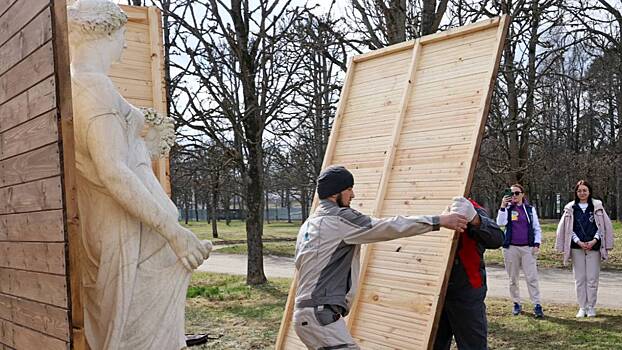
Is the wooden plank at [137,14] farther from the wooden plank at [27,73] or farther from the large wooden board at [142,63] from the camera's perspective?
the wooden plank at [27,73]

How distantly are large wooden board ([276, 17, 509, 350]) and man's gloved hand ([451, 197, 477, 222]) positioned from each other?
11.2 inches

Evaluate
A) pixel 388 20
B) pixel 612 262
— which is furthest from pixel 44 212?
pixel 612 262

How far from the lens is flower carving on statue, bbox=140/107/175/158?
3.09 metres

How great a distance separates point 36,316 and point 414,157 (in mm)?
3516

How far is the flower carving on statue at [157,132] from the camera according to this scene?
309cm

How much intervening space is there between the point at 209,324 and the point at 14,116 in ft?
19.2

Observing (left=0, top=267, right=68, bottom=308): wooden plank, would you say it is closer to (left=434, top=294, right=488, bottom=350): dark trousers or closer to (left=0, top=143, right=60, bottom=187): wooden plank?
(left=0, top=143, right=60, bottom=187): wooden plank

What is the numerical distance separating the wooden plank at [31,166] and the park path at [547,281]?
8215mm

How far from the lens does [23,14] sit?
2545 millimetres

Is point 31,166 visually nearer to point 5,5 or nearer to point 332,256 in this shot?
point 5,5

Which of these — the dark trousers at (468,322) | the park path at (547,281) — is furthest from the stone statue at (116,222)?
the park path at (547,281)

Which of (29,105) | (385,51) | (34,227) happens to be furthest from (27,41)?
(385,51)

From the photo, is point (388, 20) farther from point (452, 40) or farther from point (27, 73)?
point (27, 73)

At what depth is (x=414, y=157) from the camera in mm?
5352
